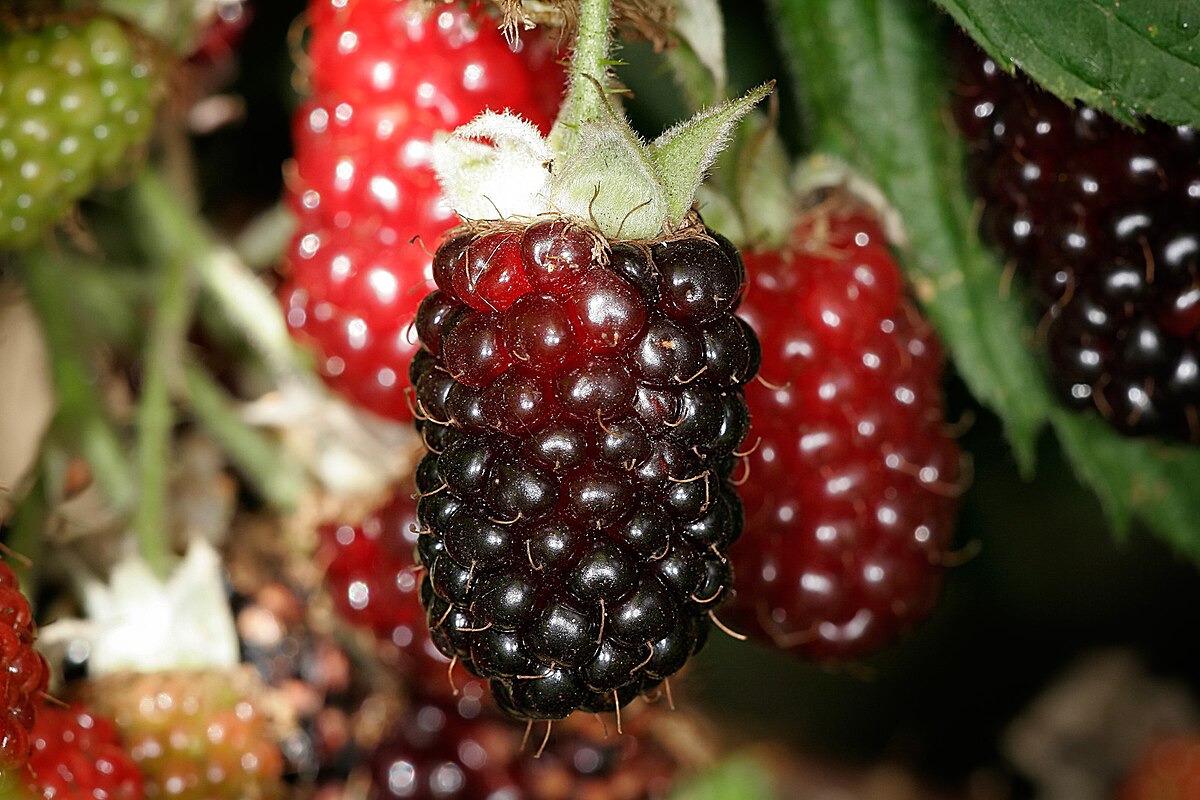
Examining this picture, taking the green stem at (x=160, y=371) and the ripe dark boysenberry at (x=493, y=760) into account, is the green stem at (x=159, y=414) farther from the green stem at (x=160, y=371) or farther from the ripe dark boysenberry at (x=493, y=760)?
the ripe dark boysenberry at (x=493, y=760)

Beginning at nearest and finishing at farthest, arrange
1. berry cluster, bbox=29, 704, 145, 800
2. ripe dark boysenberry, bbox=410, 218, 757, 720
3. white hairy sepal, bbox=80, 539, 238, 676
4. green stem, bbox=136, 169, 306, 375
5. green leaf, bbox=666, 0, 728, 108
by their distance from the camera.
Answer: ripe dark boysenberry, bbox=410, 218, 757, 720
berry cluster, bbox=29, 704, 145, 800
green leaf, bbox=666, 0, 728, 108
white hairy sepal, bbox=80, 539, 238, 676
green stem, bbox=136, 169, 306, 375

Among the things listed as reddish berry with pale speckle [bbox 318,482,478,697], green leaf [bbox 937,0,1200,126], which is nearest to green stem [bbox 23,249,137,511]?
reddish berry with pale speckle [bbox 318,482,478,697]

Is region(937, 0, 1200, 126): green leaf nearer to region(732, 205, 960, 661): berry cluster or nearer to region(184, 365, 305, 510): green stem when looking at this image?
region(732, 205, 960, 661): berry cluster

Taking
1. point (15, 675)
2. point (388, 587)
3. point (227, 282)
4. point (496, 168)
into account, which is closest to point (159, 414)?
point (227, 282)

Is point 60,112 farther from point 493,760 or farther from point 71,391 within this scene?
point 493,760

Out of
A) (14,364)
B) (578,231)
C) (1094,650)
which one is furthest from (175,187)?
(1094,650)

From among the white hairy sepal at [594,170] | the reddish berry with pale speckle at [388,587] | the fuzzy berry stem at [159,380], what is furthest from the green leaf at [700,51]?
the fuzzy berry stem at [159,380]

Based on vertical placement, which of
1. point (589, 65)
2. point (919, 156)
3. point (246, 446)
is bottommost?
point (246, 446)

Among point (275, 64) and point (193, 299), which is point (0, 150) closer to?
point (193, 299)
